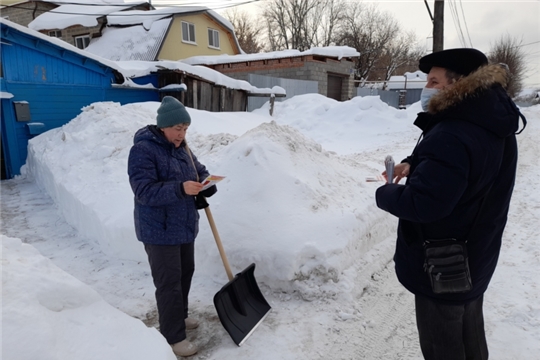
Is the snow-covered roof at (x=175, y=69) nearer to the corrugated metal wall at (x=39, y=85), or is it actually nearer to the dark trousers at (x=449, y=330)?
the corrugated metal wall at (x=39, y=85)

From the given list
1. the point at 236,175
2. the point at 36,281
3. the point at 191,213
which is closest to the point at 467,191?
the point at 191,213

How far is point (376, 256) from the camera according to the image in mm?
3941

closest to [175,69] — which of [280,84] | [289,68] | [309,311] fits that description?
[280,84]

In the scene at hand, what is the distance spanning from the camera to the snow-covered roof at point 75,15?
1877cm

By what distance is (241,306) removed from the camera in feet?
9.58

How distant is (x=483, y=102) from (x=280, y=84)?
16701 millimetres

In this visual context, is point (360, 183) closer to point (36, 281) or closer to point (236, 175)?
point (236, 175)

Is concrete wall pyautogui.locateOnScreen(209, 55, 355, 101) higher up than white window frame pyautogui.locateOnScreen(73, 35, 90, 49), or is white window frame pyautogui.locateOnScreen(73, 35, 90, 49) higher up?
white window frame pyautogui.locateOnScreen(73, 35, 90, 49)

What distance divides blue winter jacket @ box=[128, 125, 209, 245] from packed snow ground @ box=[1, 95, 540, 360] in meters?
0.63

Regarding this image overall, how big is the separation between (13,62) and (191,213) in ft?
25.4

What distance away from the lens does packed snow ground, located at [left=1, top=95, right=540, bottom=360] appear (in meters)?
1.71

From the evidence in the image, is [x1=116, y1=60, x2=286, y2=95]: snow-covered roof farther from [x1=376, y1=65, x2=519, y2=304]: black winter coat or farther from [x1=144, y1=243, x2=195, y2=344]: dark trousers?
[x1=376, y1=65, x2=519, y2=304]: black winter coat

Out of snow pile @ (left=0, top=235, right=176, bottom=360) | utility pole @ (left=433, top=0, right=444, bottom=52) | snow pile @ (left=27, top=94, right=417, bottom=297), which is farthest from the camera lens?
utility pole @ (left=433, top=0, right=444, bottom=52)

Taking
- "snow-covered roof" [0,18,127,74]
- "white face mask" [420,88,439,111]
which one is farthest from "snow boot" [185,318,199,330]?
"snow-covered roof" [0,18,127,74]
